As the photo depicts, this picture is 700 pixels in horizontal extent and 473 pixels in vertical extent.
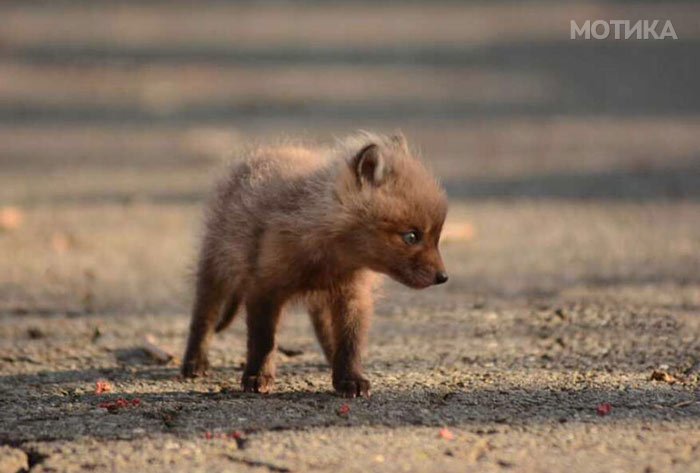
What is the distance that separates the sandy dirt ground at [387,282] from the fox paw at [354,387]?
0.05 metres

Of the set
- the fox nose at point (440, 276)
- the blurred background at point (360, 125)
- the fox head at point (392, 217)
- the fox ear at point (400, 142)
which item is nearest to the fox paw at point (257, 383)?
the fox head at point (392, 217)

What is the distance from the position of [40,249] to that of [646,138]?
243 inches

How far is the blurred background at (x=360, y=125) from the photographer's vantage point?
27.0 ft

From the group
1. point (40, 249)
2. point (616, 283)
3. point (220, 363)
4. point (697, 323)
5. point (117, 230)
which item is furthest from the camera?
point (117, 230)

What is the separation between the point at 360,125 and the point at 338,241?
291 inches

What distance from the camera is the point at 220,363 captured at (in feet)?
20.5

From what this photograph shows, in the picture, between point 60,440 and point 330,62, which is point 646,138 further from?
point 60,440

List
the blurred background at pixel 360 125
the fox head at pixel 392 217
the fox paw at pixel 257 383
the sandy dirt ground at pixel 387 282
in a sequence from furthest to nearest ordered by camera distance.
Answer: the blurred background at pixel 360 125 → the fox paw at pixel 257 383 → the fox head at pixel 392 217 → the sandy dirt ground at pixel 387 282

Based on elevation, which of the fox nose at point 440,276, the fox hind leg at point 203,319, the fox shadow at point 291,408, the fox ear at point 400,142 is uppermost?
the fox ear at point 400,142

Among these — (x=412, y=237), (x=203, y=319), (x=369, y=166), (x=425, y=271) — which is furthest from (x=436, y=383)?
(x=203, y=319)

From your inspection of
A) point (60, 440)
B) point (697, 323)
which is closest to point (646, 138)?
point (697, 323)

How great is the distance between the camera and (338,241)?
5.45 m

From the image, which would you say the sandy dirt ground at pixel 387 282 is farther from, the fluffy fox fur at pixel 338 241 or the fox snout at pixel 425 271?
the fox snout at pixel 425 271

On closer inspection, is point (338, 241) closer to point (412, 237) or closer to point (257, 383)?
point (412, 237)
